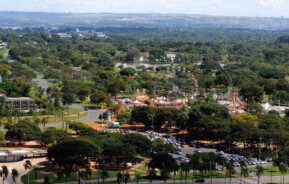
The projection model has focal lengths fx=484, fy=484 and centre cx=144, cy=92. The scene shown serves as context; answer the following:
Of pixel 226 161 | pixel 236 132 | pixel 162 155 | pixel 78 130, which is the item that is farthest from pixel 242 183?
pixel 78 130

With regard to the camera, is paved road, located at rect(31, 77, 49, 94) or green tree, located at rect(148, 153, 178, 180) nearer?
green tree, located at rect(148, 153, 178, 180)

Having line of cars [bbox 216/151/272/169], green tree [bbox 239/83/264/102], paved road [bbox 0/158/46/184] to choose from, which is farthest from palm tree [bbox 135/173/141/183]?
green tree [bbox 239/83/264/102]

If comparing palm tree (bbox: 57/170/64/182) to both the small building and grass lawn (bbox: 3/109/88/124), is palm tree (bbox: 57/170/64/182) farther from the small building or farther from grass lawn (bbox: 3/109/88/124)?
grass lawn (bbox: 3/109/88/124)

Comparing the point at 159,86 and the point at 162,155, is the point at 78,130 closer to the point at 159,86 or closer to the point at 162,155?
the point at 162,155

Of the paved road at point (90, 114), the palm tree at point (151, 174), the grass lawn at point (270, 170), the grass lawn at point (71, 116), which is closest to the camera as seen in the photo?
the palm tree at point (151, 174)

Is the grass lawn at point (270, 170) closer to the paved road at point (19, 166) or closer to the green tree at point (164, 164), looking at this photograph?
the green tree at point (164, 164)

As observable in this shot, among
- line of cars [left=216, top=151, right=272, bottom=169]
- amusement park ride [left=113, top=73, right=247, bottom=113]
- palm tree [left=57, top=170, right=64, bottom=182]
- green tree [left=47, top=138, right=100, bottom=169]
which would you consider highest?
green tree [left=47, top=138, right=100, bottom=169]

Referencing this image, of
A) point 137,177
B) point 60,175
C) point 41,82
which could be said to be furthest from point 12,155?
point 41,82

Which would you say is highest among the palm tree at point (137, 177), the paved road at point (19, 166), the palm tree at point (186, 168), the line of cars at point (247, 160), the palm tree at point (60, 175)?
the palm tree at point (186, 168)

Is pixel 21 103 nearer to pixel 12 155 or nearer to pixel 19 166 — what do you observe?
pixel 12 155

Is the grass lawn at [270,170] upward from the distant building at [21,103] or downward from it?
downward

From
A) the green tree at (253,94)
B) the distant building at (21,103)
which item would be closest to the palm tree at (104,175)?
the distant building at (21,103)
